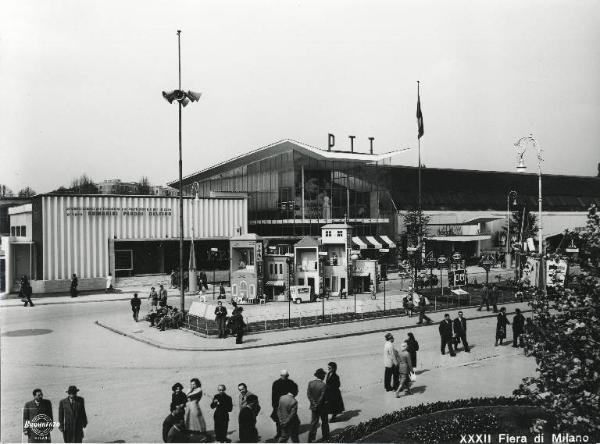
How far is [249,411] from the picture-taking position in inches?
434

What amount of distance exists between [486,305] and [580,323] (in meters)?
20.8

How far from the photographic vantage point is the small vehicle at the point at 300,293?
31583 mm

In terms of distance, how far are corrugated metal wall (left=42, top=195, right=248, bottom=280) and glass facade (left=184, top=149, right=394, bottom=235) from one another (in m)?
8.31

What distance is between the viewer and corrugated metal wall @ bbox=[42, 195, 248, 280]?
39125 millimetres

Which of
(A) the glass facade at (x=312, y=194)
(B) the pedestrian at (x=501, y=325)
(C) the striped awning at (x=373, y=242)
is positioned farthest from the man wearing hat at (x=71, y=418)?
(A) the glass facade at (x=312, y=194)

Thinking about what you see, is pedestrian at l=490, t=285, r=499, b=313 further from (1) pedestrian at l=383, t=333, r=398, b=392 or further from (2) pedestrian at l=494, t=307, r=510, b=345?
(1) pedestrian at l=383, t=333, r=398, b=392

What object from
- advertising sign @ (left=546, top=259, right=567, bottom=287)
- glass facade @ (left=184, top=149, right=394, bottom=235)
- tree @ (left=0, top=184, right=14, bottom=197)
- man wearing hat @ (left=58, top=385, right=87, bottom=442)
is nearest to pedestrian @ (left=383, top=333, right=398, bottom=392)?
advertising sign @ (left=546, top=259, right=567, bottom=287)

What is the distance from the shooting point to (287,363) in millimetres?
18250

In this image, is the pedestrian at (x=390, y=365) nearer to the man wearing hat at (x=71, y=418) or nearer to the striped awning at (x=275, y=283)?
the man wearing hat at (x=71, y=418)

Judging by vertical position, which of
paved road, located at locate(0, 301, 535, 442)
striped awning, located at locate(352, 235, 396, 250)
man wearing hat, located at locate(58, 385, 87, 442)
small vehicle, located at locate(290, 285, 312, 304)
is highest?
striped awning, located at locate(352, 235, 396, 250)

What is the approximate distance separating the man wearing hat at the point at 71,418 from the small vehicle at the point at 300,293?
20733 mm

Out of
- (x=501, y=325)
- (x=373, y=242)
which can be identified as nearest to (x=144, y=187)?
(x=373, y=242)

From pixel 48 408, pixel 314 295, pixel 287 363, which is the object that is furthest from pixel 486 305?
pixel 48 408

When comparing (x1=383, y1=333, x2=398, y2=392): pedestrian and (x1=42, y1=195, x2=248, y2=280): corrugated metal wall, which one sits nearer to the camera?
(x1=383, y1=333, x2=398, y2=392): pedestrian
